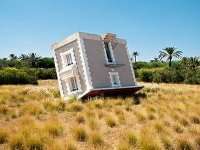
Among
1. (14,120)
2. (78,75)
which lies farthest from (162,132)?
(78,75)

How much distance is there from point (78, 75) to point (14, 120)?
11986 mm

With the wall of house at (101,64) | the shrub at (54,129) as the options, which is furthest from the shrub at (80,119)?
the wall of house at (101,64)

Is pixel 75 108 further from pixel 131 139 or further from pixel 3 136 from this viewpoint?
pixel 131 139

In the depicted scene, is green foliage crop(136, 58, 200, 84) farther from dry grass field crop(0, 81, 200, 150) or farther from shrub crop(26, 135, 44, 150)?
shrub crop(26, 135, 44, 150)

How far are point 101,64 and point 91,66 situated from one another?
1557mm

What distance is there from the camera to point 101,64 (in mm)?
26562

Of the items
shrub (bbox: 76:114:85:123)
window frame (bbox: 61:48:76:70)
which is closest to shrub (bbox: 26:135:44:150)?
shrub (bbox: 76:114:85:123)

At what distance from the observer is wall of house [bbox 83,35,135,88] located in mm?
25484

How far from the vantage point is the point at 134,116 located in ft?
47.9

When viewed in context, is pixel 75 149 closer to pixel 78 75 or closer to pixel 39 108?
pixel 39 108

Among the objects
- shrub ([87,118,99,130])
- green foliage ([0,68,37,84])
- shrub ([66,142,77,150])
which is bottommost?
shrub ([66,142,77,150])

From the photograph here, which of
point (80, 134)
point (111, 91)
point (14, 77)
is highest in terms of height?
point (14, 77)

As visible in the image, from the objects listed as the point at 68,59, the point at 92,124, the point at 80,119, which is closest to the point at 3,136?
the point at 92,124

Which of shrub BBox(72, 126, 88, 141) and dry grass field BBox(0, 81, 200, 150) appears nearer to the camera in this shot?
dry grass field BBox(0, 81, 200, 150)
